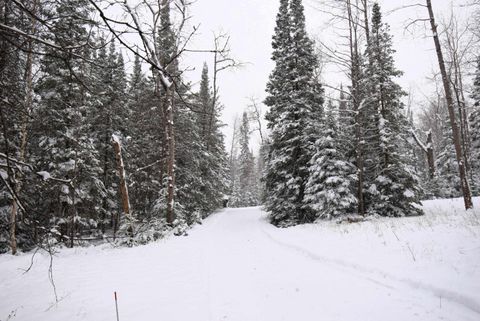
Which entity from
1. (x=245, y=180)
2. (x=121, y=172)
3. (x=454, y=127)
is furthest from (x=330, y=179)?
(x=245, y=180)

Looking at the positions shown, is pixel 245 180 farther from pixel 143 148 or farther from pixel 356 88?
pixel 356 88

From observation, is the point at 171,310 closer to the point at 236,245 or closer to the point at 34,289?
the point at 34,289

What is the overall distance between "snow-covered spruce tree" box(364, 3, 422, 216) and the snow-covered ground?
23.0 feet

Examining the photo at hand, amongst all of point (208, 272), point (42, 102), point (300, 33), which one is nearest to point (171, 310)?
point (208, 272)

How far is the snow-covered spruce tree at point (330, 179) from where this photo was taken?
13.3 m

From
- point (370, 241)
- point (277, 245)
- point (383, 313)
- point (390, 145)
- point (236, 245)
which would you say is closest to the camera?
point (383, 313)

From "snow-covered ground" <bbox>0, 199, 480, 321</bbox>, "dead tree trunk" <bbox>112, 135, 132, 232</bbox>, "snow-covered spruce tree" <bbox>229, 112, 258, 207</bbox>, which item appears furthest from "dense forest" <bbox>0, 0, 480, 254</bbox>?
"snow-covered spruce tree" <bbox>229, 112, 258, 207</bbox>

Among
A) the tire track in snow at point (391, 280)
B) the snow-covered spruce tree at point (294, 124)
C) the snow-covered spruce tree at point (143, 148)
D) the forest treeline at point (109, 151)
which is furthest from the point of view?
the snow-covered spruce tree at point (143, 148)

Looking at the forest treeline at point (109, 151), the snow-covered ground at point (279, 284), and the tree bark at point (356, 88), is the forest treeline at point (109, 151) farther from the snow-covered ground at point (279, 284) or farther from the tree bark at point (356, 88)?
the tree bark at point (356, 88)

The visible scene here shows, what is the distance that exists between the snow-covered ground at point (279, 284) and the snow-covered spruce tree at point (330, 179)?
541 cm

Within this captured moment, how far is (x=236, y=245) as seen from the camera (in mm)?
10922

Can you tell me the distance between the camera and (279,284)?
549 centimetres

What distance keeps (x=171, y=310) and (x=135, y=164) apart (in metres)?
18.6

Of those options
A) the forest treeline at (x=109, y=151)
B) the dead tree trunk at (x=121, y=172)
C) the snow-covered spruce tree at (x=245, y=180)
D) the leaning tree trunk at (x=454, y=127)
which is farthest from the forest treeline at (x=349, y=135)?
the snow-covered spruce tree at (x=245, y=180)
